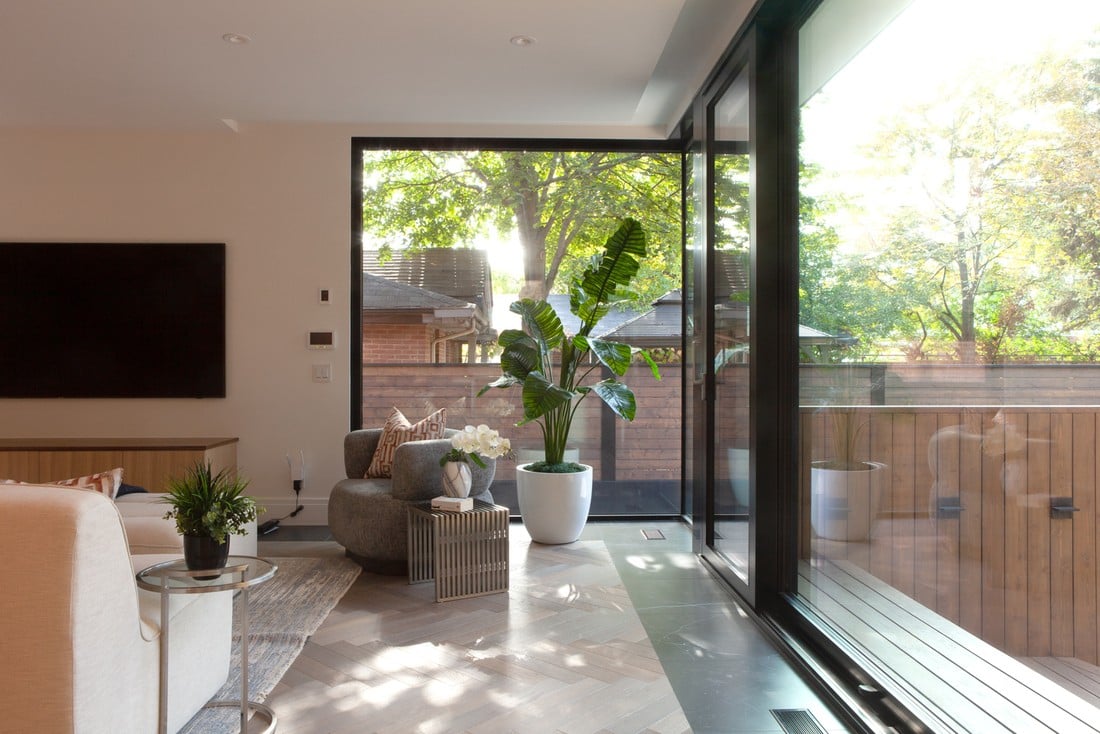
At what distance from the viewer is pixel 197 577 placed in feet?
6.82

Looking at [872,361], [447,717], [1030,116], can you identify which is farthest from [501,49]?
[447,717]

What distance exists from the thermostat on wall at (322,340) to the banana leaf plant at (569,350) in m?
1.18

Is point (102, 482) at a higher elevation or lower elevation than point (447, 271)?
lower

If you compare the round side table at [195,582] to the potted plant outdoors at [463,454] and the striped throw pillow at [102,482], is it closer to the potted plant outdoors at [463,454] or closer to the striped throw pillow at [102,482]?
the striped throw pillow at [102,482]

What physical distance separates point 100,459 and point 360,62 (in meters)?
2.74

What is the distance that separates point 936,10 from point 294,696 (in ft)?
8.77

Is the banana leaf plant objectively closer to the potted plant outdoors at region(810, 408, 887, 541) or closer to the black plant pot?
the potted plant outdoors at region(810, 408, 887, 541)

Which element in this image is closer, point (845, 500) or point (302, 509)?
point (845, 500)

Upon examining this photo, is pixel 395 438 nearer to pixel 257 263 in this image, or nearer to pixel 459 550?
pixel 459 550

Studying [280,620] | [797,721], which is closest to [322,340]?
[280,620]

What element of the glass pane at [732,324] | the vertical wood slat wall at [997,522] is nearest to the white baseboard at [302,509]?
the glass pane at [732,324]

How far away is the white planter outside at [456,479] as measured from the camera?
146 inches

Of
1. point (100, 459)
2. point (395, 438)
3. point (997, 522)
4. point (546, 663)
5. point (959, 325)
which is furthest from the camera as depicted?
point (100, 459)

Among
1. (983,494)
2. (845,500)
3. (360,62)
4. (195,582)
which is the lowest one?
(195,582)
